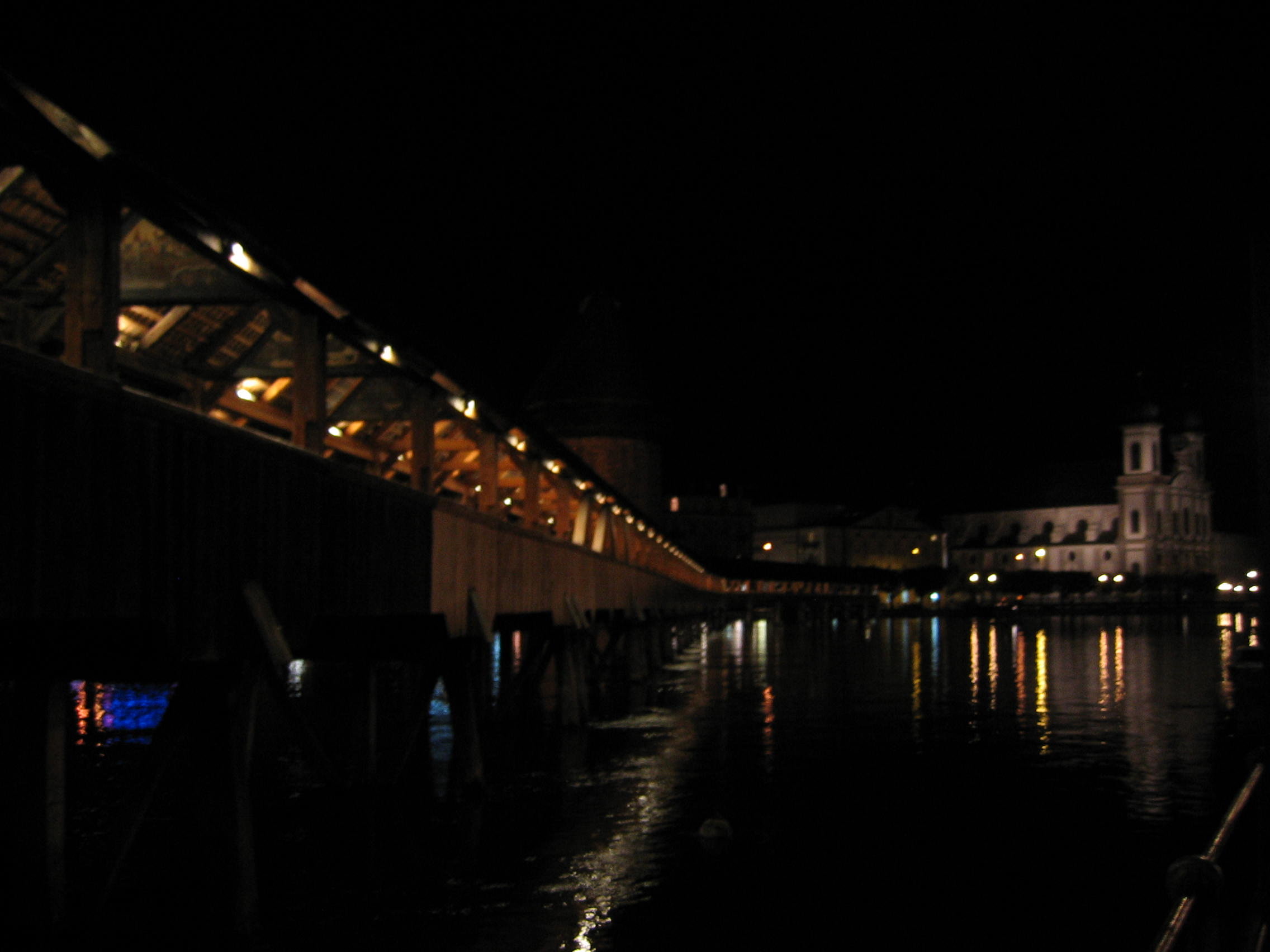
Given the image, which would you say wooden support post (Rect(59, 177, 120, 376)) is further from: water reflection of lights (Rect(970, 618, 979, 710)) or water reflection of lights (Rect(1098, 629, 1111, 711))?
water reflection of lights (Rect(1098, 629, 1111, 711))

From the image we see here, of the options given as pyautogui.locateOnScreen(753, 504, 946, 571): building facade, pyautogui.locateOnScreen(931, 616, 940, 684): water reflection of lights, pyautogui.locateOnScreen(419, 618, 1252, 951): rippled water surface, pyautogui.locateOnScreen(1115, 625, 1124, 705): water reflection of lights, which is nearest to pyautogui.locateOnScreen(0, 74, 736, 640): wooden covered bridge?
pyautogui.locateOnScreen(419, 618, 1252, 951): rippled water surface

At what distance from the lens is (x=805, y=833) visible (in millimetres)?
14391

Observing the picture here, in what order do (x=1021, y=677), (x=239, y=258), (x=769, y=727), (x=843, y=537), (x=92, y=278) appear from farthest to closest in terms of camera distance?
(x=843, y=537) < (x=1021, y=677) < (x=769, y=727) < (x=239, y=258) < (x=92, y=278)

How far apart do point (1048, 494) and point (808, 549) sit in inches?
1316

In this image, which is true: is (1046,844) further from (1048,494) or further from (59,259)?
(1048,494)

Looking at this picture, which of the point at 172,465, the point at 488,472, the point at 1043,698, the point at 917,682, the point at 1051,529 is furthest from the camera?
the point at 1051,529

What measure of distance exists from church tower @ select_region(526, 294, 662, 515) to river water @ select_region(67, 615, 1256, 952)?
159ft

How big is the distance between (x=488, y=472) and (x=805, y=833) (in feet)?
23.4

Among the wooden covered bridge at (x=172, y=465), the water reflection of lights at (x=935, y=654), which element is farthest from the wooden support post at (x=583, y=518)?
the water reflection of lights at (x=935, y=654)

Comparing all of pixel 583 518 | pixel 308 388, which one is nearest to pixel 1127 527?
pixel 583 518

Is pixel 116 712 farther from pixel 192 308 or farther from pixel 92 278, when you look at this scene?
pixel 92 278

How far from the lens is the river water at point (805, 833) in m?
10.6

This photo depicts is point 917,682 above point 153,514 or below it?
below

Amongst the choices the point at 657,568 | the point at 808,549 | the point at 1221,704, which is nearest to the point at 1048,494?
the point at 808,549
